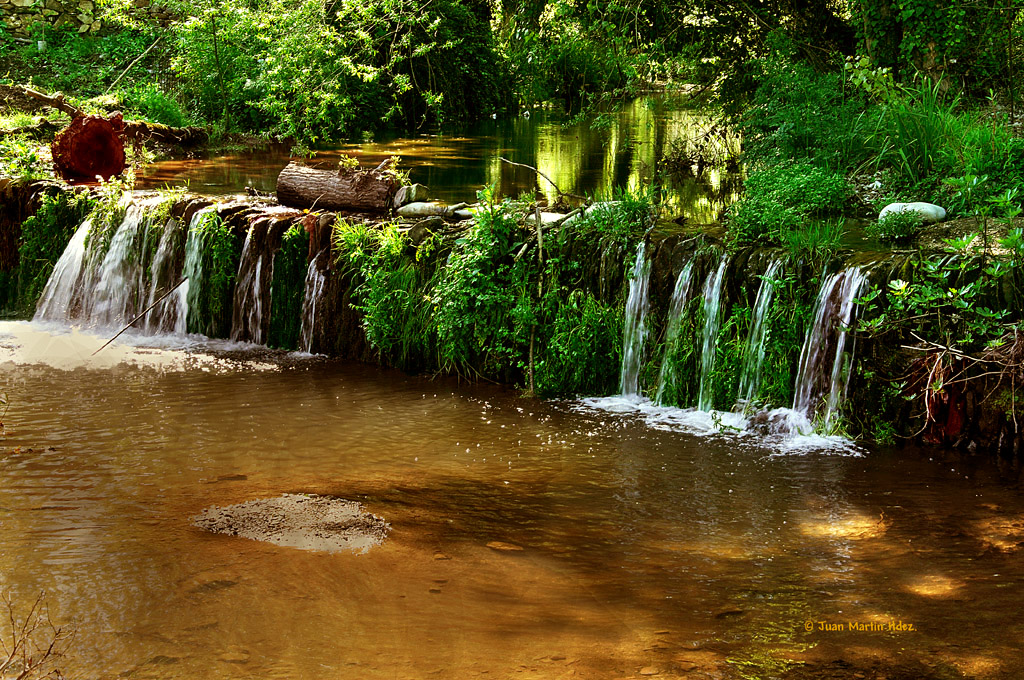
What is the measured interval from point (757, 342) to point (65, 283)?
7423 millimetres

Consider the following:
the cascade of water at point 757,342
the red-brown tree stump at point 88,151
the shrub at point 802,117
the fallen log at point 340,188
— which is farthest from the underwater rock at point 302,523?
the red-brown tree stump at point 88,151

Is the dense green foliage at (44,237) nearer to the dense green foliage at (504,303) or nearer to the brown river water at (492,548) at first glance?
the brown river water at (492,548)

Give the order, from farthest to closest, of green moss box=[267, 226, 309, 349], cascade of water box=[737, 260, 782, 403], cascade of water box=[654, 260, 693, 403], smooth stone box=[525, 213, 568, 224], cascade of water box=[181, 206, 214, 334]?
cascade of water box=[181, 206, 214, 334]
green moss box=[267, 226, 309, 349]
smooth stone box=[525, 213, 568, 224]
cascade of water box=[654, 260, 693, 403]
cascade of water box=[737, 260, 782, 403]

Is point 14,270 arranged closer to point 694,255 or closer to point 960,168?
point 694,255

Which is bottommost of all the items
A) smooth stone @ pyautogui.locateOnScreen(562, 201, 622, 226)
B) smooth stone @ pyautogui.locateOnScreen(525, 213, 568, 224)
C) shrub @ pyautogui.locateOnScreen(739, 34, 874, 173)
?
smooth stone @ pyautogui.locateOnScreen(525, 213, 568, 224)

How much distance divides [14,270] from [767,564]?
9.66 meters

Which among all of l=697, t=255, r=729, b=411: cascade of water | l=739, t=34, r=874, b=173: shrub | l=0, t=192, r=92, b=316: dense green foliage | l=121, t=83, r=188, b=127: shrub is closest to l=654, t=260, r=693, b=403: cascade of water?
l=697, t=255, r=729, b=411: cascade of water

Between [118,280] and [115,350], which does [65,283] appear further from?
[115,350]

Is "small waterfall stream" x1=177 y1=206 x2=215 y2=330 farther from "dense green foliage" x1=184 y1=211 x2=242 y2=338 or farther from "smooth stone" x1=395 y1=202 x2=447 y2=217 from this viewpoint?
"smooth stone" x1=395 y1=202 x2=447 y2=217

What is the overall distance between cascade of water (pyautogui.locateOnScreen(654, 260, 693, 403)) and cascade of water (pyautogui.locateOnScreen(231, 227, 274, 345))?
4.05 meters

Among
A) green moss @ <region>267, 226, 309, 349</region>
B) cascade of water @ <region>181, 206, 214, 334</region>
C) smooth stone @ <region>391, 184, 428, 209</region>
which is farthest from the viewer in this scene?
smooth stone @ <region>391, 184, 428, 209</region>

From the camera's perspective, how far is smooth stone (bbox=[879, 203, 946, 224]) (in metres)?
8.60

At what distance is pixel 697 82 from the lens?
48.1 feet

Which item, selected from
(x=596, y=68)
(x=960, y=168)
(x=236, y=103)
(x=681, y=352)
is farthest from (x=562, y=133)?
(x=681, y=352)
